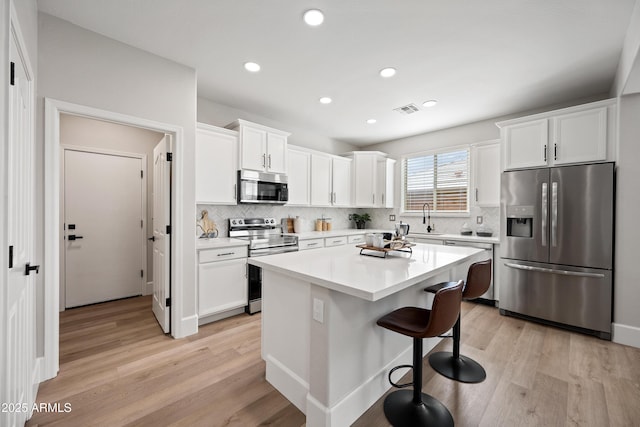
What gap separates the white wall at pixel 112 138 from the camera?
357 cm

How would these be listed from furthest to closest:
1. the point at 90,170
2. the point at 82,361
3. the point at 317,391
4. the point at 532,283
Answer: the point at 90,170 → the point at 532,283 → the point at 82,361 → the point at 317,391

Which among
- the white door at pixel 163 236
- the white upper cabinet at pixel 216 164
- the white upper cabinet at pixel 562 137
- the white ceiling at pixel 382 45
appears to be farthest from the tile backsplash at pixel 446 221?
the white door at pixel 163 236

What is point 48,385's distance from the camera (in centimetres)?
199

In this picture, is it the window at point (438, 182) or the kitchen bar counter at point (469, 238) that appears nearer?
the kitchen bar counter at point (469, 238)

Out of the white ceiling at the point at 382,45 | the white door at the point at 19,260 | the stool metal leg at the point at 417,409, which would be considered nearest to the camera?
the white door at the point at 19,260

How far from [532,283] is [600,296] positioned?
562 mm

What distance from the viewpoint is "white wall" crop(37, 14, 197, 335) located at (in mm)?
2129

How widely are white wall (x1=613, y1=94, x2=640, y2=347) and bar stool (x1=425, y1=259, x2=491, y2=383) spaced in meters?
1.70

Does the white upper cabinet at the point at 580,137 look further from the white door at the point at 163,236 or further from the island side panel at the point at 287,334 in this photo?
the white door at the point at 163,236

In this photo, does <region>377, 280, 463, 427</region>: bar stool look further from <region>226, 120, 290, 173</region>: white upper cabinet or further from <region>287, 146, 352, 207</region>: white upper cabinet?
<region>287, 146, 352, 207</region>: white upper cabinet

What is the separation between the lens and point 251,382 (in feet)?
6.73

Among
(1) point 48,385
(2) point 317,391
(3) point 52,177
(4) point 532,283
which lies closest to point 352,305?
(2) point 317,391

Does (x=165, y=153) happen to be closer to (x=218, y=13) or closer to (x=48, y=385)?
(x=218, y=13)

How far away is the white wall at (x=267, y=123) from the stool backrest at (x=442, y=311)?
352 centimetres
